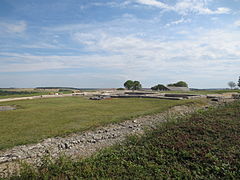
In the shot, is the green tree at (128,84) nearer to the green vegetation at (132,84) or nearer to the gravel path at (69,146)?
the green vegetation at (132,84)

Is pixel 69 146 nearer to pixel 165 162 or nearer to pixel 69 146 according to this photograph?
pixel 69 146

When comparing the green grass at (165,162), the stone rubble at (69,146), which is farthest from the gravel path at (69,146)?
the green grass at (165,162)

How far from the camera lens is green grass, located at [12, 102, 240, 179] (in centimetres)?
625

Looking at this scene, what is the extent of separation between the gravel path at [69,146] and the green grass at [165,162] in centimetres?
223

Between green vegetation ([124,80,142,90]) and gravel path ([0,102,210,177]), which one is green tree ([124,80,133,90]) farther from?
gravel path ([0,102,210,177])

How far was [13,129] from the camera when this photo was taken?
1438cm

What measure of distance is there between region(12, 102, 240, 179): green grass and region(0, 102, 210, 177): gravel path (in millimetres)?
2229

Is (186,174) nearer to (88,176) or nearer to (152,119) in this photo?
(88,176)

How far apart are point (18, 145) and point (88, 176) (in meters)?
7.36

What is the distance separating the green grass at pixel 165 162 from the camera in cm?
625

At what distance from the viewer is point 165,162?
7105 mm

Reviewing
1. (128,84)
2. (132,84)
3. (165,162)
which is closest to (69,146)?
(165,162)

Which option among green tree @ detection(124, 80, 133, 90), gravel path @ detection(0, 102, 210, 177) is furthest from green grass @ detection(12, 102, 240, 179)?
green tree @ detection(124, 80, 133, 90)

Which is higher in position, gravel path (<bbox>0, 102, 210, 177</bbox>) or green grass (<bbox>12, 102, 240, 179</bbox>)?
green grass (<bbox>12, 102, 240, 179</bbox>)
